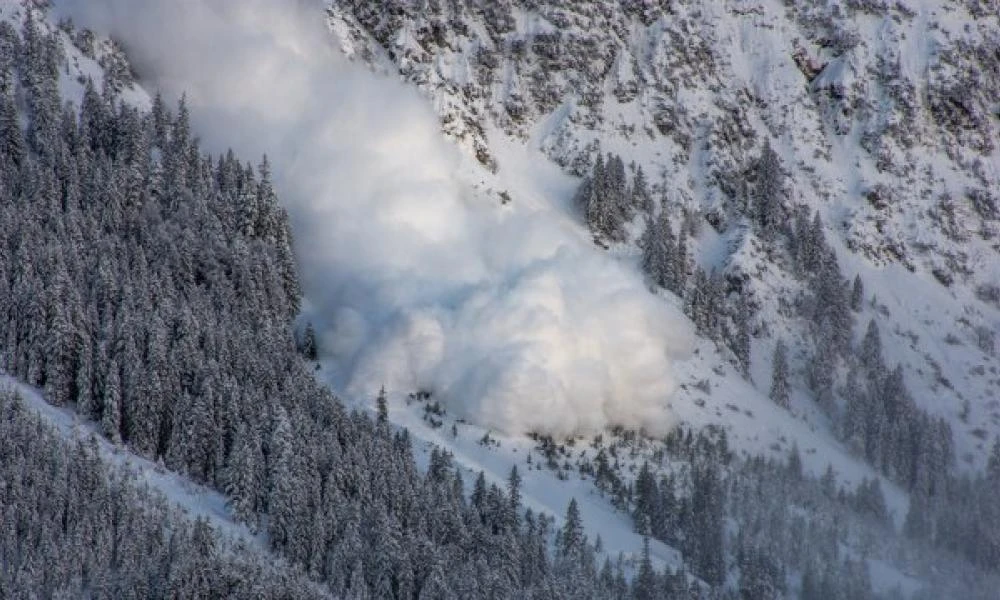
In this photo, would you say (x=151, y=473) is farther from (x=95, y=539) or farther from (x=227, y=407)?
(x=95, y=539)

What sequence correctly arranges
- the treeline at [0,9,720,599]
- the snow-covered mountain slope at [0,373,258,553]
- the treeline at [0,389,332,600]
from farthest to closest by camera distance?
1. the treeline at [0,9,720,599]
2. the snow-covered mountain slope at [0,373,258,553]
3. the treeline at [0,389,332,600]

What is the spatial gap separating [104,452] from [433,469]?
122 feet

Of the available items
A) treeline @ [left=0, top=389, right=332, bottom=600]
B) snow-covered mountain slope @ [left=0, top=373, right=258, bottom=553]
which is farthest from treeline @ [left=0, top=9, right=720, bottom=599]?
snow-covered mountain slope @ [left=0, top=373, right=258, bottom=553]

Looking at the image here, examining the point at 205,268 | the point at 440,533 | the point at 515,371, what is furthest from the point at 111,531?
the point at 515,371

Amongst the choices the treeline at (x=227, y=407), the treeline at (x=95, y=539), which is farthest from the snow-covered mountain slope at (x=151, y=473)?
the treeline at (x=95, y=539)

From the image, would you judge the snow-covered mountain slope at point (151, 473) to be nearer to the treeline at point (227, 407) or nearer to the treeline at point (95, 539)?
the treeline at point (227, 407)

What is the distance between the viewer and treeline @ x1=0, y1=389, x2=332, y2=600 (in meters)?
123

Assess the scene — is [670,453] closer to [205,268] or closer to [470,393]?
[470,393]

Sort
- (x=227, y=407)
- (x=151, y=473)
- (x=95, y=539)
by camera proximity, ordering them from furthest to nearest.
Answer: (x=227, y=407), (x=151, y=473), (x=95, y=539)

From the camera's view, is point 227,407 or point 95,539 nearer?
point 95,539

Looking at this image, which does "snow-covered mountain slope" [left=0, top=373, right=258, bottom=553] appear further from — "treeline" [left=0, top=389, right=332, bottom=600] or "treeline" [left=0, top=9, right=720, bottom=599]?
"treeline" [left=0, top=389, right=332, bottom=600]

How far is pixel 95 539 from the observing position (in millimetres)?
127375

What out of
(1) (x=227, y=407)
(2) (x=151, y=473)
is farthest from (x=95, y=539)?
(1) (x=227, y=407)

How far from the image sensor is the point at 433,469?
16275 centimetres
